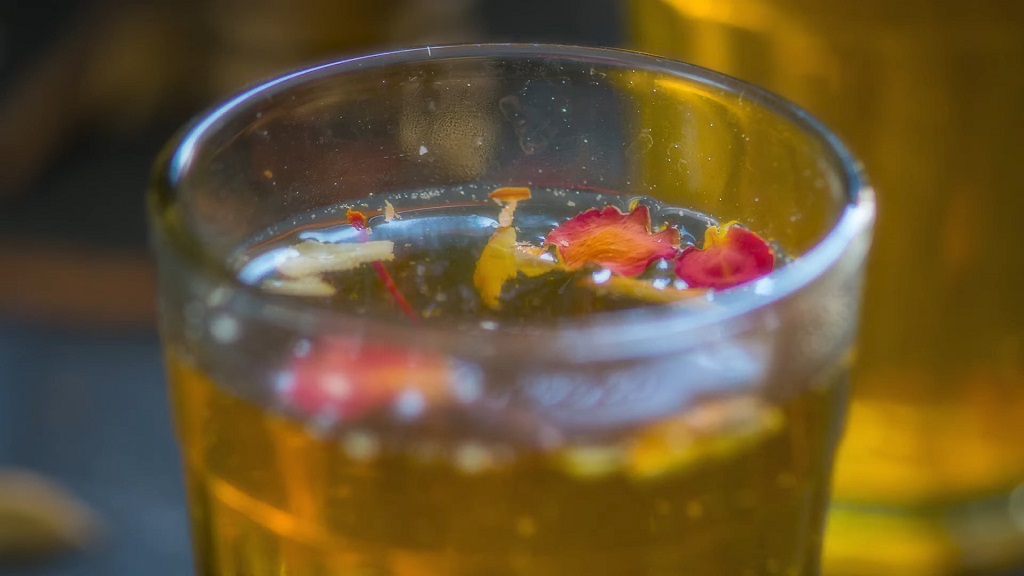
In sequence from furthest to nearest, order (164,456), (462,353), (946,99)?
(164,456), (946,99), (462,353)

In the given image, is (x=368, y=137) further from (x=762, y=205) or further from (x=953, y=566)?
(x=953, y=566)

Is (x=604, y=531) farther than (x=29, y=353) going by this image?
No

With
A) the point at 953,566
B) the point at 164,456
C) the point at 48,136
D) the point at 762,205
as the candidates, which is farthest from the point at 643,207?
the point at 48,136

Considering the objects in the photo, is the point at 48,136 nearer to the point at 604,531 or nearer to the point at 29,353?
the point at 29,353

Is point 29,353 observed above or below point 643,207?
below

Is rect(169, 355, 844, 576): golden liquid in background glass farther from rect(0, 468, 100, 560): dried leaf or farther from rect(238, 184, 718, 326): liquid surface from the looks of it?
rect(0, 468, 100, 560): dried leaf

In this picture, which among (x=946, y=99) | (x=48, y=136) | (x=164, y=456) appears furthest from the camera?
(x=48, y=136)

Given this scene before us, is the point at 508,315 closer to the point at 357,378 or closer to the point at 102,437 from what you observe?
the point at 357,378

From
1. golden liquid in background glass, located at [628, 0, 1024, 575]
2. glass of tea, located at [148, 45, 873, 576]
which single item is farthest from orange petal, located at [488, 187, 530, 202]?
golden liquid in background glass, located at [628, 0, 1024, 575]
